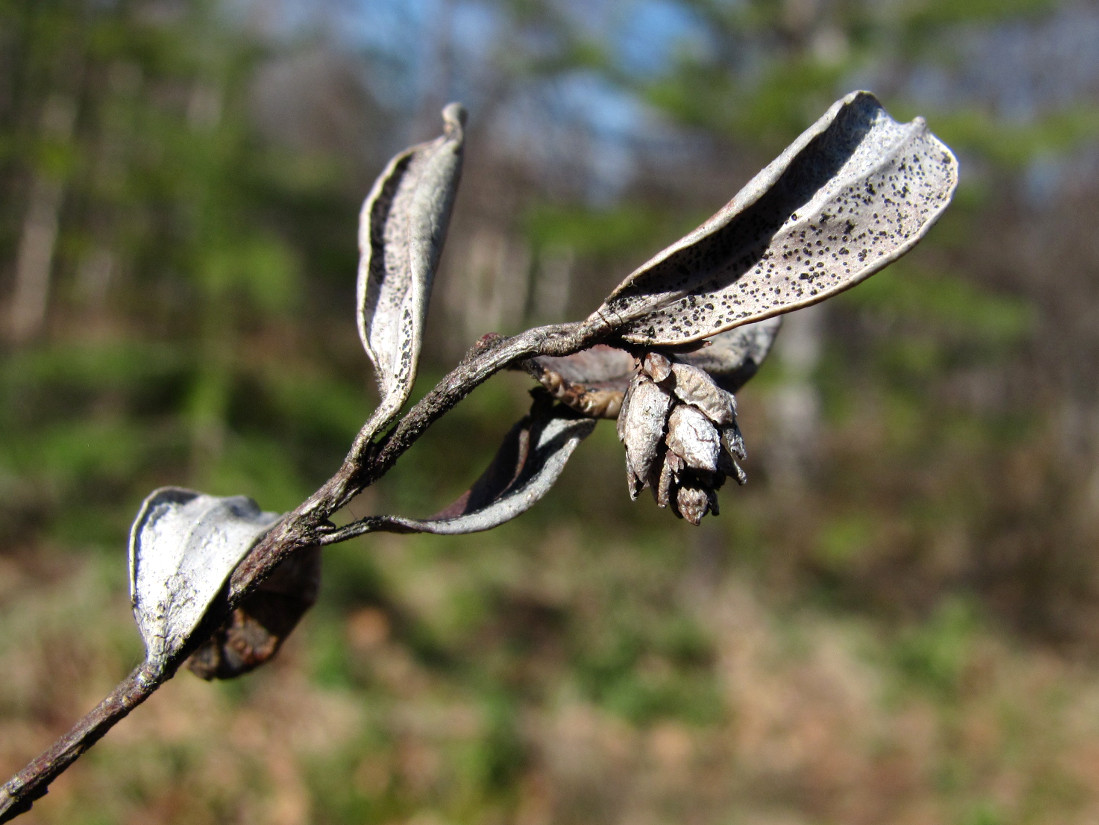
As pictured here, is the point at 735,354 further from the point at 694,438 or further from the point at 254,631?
the point at 254,631

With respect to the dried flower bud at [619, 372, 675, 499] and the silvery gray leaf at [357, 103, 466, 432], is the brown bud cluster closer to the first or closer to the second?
the dried flower bud at [619, 372, 675, 499]

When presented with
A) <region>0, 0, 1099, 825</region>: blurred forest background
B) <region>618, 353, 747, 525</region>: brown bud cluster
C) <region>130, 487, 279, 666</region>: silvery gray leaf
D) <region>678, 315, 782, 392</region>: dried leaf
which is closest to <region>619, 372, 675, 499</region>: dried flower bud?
<region>618, 353, 747, 525</region>: brown bud cluster

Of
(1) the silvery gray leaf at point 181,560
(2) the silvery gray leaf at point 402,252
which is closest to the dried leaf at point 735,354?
(2) the silvery gray leaf at point 402,252

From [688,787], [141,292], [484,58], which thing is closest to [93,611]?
[688,787]

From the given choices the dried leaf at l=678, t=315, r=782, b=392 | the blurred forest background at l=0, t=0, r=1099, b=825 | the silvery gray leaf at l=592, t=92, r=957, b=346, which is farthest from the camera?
the blurred forest background at l=0, t=0, r=1099, b=825

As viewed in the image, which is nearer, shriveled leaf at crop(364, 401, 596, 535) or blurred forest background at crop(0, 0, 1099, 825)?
shriveled leaf at crop(364, 401, 596, 535)

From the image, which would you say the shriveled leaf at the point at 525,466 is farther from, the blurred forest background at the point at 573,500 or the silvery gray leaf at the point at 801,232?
the blurred forest background at the point at 573,500

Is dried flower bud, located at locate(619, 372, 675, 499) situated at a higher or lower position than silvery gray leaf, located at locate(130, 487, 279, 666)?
higher
